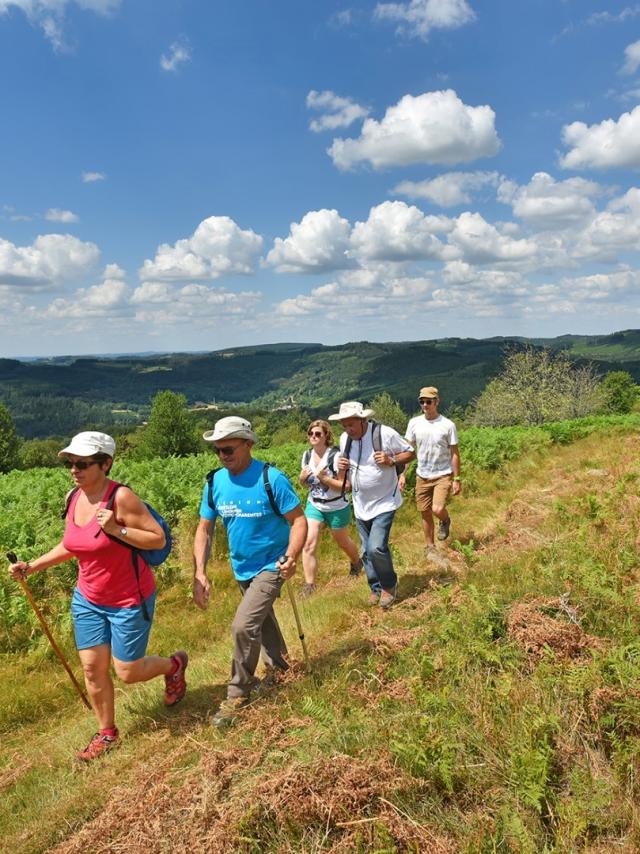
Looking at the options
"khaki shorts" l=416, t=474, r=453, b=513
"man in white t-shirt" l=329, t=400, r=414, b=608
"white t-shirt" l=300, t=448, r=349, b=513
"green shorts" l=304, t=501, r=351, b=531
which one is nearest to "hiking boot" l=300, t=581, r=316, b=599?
"green shorts" l=304, t=501, r=351, b=531

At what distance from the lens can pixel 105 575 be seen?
4.05 meters

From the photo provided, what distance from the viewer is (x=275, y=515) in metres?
4.43

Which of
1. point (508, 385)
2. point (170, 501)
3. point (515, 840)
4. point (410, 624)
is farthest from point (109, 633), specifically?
point (508, 385)

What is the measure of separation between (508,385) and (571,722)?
186 ft

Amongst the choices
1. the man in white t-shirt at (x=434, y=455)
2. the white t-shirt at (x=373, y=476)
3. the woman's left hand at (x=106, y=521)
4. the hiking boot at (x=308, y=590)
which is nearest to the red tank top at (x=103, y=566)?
the woman's left hand at (x=106, y=521)

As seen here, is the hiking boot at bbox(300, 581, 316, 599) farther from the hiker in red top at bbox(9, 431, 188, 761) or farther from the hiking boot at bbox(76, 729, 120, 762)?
the hiking boot at bbox(76, 729, 120, 762)

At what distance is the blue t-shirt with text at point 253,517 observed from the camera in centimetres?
436

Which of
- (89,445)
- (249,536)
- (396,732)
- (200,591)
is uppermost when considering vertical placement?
(89,445)

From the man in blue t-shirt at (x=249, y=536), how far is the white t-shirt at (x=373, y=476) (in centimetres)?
184

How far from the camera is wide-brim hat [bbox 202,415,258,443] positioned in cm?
425

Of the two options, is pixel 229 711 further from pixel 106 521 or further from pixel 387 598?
pixel 387 598

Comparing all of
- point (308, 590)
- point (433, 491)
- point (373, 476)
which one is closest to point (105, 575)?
point (373, 476)

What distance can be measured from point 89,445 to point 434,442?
5.38 metres

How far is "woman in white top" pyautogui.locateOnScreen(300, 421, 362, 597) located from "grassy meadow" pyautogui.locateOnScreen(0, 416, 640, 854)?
37.8 inches
